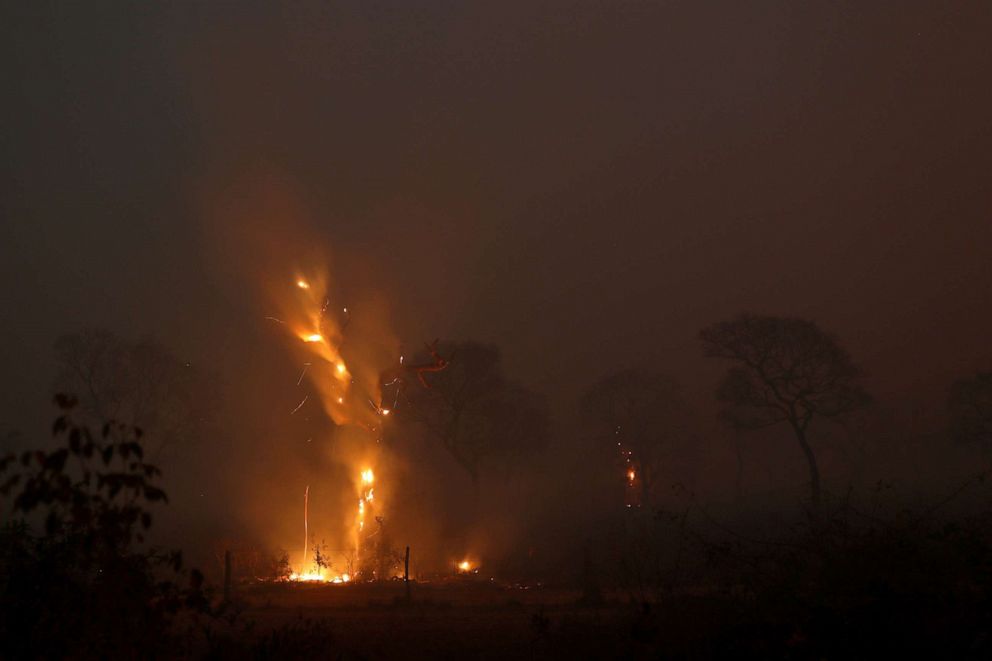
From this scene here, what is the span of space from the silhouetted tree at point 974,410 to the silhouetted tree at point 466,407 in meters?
30.9

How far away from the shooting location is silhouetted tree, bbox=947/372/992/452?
5075 centimetres

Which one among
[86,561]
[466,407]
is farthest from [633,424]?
[86,561]

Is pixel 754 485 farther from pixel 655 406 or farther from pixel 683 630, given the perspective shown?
pixel 683 630

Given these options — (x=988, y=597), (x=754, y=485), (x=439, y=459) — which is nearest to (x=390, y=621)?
(x=988, y=597)

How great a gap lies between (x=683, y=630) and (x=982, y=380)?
5259cm

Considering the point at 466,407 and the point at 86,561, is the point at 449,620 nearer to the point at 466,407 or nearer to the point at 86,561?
the point at 86,561

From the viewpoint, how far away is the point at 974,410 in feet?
171

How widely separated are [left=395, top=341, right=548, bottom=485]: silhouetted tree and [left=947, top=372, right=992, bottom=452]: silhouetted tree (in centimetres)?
3090

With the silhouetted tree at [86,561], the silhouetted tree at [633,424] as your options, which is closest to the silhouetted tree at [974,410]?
the silhouetted tree at [633,424]

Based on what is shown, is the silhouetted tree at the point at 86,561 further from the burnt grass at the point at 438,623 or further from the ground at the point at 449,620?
the ground at the point at 449,620

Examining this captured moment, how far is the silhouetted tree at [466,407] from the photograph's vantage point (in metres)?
42.4

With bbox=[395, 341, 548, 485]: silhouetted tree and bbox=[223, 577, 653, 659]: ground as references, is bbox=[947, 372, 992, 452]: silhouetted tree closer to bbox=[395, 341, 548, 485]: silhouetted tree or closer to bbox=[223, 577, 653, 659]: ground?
bbox=[395, 341, 548, 485]: silhouetted tree

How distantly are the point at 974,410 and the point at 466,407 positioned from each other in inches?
1390

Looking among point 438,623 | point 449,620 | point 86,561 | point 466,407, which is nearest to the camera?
point 86,561
